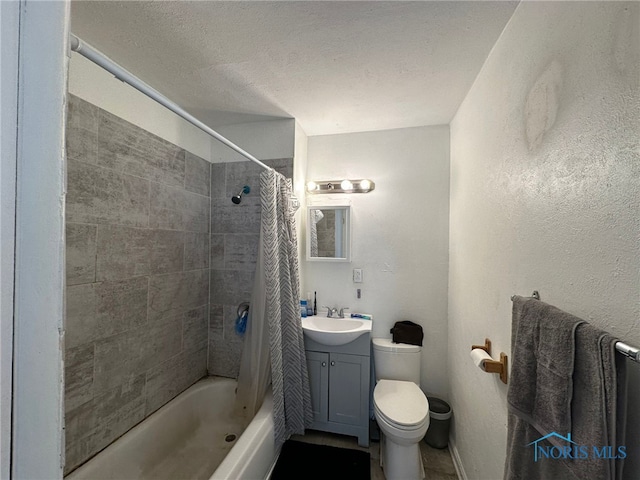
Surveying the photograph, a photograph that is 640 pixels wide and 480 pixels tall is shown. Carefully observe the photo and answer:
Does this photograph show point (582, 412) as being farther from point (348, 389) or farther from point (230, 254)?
point (230, 254)

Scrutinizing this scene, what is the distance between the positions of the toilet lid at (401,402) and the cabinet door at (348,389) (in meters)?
0.15

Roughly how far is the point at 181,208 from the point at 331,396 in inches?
67.8

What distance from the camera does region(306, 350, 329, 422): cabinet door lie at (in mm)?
1847

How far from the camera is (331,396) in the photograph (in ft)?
6.04

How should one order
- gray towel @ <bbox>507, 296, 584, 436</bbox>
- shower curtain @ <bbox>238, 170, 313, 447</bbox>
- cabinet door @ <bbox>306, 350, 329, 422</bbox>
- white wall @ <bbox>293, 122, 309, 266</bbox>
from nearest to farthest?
gray towel @ <bbox>507, 296, 584, 436</bbox> < shower curtain @ <bbox>238, 170, 313, 447</bbox> < cabinet door @ <bbox>306, 350, 329, 422</bbox> < white wall @ <bbox>293, 122, 309, 266</bbox>

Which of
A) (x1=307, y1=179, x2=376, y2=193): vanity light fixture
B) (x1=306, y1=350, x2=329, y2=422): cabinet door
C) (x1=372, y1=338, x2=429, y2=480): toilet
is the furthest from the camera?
(x1=307, y1=179, x2=376, y2=193): vanity light fixture

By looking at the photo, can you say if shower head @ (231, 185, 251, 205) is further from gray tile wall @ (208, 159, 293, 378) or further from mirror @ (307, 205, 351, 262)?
mirror @ (307, 205, 351, 262)

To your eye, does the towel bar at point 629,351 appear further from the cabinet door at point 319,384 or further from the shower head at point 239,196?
the shower head at point 239,196

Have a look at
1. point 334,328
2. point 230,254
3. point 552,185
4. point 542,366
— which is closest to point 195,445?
point 334,328

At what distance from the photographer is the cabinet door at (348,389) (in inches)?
70.6

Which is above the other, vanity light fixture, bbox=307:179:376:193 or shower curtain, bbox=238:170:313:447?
vanity light fixture, bbox=307:179:376:193

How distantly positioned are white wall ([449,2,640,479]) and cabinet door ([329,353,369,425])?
0.63 m

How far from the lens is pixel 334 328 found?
6.57 ft

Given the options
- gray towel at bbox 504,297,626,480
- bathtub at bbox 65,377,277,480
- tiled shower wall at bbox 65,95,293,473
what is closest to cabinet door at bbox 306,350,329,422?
bathtub at bbox 65,377,277,480
